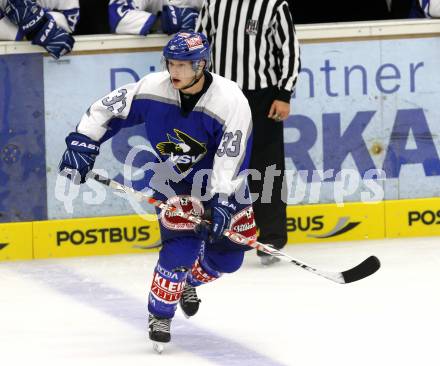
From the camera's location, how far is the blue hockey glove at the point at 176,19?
6180mm

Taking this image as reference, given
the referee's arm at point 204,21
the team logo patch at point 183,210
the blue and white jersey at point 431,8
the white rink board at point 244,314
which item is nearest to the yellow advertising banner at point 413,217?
the white rink board at point 244,314

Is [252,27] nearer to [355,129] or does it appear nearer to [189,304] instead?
[355,129]

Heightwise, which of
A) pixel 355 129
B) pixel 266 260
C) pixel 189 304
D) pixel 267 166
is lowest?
pixel 266 260

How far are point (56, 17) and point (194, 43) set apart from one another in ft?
5.87

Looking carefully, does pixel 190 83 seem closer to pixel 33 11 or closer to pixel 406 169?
pixel 33 11

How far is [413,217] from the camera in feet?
21.4

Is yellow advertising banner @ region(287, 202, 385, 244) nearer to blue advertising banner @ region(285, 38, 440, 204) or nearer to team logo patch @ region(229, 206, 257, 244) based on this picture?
blue advertising banner @ region(285, 38, 440, 204)

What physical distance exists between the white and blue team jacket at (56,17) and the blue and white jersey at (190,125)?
5.16 feet

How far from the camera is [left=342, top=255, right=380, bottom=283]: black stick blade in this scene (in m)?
4.72

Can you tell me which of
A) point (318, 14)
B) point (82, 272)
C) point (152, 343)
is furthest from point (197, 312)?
point (318, 14)

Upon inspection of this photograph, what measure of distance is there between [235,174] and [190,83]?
1.16 ft

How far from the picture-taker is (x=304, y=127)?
21.1 feet

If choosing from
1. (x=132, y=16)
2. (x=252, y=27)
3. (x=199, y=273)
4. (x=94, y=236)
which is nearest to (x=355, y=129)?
(x=252, y=27)

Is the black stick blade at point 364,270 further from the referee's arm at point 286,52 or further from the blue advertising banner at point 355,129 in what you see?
the blue advertising banner at point 355,129
